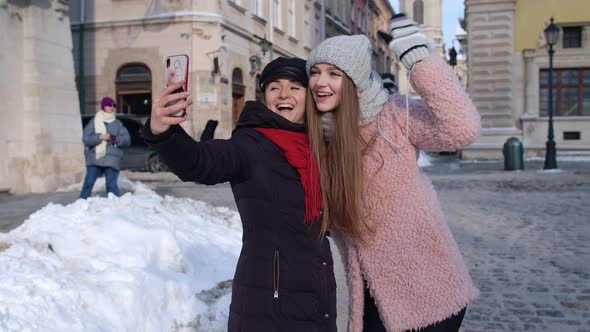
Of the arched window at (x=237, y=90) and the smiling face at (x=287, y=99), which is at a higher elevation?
the arched window at (x=237, y=90)

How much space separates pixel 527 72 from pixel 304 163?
25.2 m

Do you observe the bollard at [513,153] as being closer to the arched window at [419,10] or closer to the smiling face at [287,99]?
the smiling face at [287,99]

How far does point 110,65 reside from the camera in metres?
20.5

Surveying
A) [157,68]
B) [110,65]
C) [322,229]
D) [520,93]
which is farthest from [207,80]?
[322,229]

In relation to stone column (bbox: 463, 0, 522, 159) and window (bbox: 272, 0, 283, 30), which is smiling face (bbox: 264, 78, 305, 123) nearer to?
stone column (bbox: 463, 0, 522, 159)

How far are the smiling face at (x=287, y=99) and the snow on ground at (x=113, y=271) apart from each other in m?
2.00

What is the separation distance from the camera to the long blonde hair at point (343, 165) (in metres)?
2.15

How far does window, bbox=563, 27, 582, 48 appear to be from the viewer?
2515cm

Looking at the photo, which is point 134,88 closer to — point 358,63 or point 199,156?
point 358,63

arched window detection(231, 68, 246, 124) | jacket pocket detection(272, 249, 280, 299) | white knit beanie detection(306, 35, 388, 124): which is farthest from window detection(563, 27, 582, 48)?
jacket pocket detection(272, 249, 280, 299)

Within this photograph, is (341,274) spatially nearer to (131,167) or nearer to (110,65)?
(131,167)

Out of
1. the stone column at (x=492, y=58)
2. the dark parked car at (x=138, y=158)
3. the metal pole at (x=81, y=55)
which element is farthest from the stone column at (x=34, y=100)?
the stone column at (x=492, y=58)

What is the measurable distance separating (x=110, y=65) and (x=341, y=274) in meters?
17.1

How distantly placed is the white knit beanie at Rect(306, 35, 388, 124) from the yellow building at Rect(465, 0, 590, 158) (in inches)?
942
